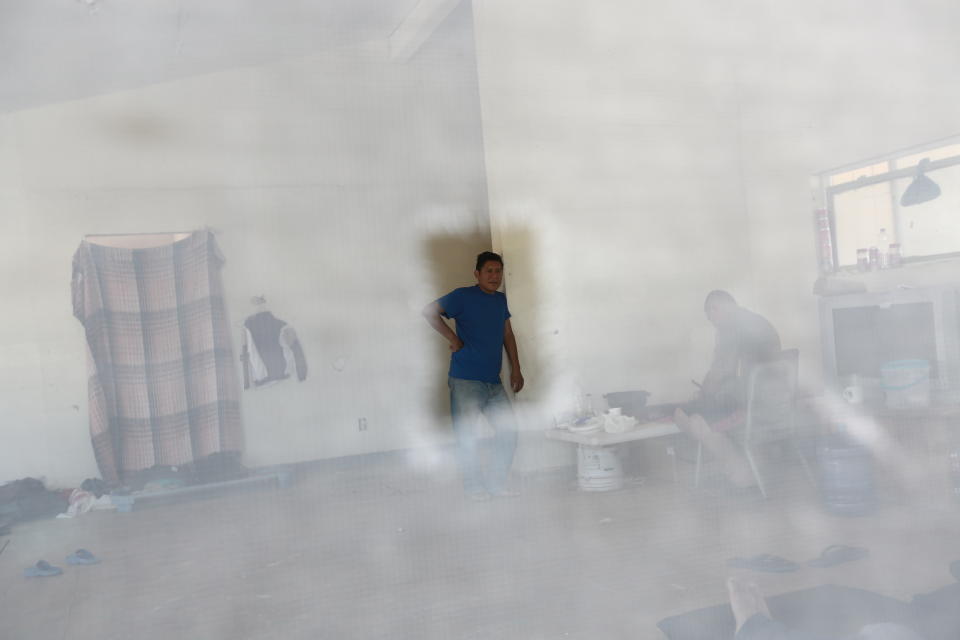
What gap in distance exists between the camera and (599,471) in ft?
3.92

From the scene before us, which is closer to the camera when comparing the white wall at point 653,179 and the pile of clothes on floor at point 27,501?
the pile of clothes on floor at point 27,501

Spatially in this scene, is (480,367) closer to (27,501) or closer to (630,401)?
(630,401)

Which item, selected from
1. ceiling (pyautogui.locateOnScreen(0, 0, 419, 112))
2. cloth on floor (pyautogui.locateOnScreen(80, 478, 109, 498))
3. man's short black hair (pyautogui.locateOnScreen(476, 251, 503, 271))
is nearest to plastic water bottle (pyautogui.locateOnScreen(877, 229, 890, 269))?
man's short black hair (pyautogui.locateOnScreen(476, 251, 503, 271))

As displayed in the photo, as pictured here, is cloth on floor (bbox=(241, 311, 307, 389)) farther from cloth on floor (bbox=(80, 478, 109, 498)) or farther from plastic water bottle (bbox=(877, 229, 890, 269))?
plastic water bottle (bbox=(877, 229, 890, 269))

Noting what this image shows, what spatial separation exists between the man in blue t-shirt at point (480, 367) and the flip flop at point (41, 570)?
0.44m

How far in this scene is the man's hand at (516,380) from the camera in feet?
3.89

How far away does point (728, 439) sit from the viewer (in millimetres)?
1180

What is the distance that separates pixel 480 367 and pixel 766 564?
1.78ft

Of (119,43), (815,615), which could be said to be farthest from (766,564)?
(119,43)

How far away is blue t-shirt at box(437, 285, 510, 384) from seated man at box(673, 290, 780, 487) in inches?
11.3

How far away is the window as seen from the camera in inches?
44.2

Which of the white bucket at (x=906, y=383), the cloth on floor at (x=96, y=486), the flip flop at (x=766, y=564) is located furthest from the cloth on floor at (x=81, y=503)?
the white bucket at (x=906, y=383)

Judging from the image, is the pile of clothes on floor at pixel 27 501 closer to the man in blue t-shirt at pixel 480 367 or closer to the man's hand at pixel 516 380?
the man in blue t-shirt at pixel 480 367

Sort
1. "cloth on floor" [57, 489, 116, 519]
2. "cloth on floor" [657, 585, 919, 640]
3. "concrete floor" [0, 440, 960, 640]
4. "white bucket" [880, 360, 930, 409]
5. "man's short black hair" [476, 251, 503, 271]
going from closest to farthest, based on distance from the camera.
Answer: "cloth on floor" [57, 489, 116, 519] → "concrete floor" [0, 440, 960, 640] → "man's short black hair" [476, 251, 503, 271] → "cloth on floor" [657, 585, 919, 640] → "white bucket" [880, 360, 930, 409]
